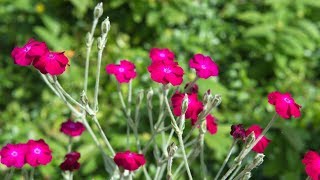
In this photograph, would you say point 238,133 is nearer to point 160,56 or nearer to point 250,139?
point 250,139

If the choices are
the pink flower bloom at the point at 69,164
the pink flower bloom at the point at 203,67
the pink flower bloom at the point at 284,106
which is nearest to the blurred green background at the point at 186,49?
the pink flower bloom at the point at 69,164

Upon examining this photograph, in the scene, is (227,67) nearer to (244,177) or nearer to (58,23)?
(58,23)

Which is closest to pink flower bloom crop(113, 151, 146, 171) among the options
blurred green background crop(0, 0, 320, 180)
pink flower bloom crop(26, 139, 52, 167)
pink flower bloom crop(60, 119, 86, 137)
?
pink flower bloom crop(26, 139, 52, 167)

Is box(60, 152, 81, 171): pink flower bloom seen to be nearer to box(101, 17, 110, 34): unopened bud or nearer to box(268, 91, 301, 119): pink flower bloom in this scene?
box(101, 17, 110, 34): unopened bud

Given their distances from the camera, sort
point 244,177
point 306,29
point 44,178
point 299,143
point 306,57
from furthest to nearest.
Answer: point 306,57 → point 306,29 → point 44,178 → point 299,143 → point 244,177

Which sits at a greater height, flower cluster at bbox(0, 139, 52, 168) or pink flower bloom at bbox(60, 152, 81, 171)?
flower cluster at bbox(0, 139, 52, 168)

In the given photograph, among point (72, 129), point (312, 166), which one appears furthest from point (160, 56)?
point (312, 166)

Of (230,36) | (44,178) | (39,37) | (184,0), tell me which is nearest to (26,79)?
(39,37)
